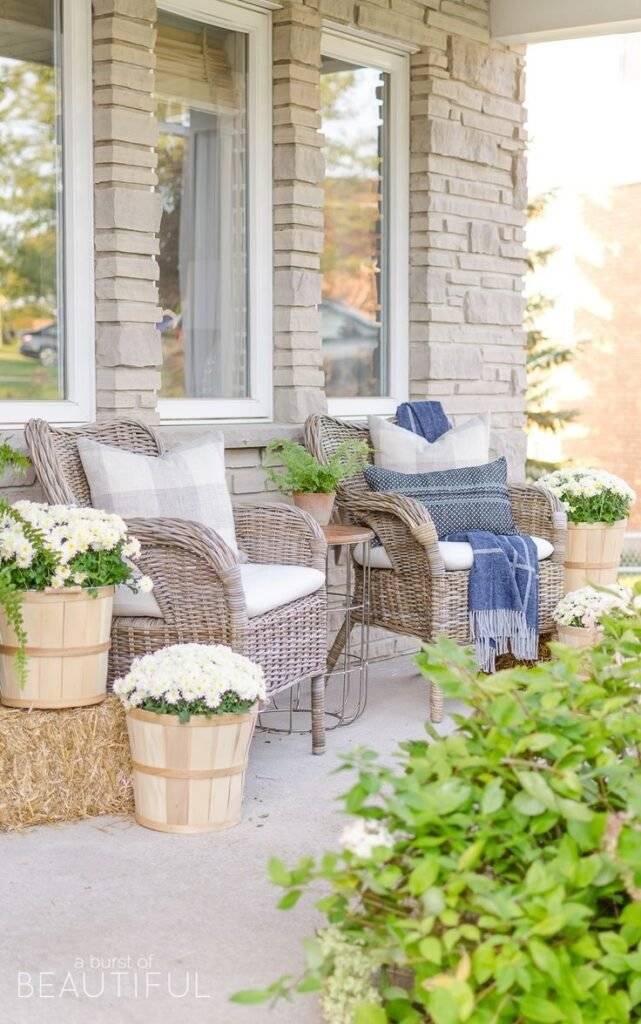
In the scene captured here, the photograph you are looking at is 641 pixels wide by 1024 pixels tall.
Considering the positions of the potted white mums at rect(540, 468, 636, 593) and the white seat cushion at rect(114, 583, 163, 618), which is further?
the potted white mums at rect(540, 468, 636, 593)

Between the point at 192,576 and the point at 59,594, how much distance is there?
40cm

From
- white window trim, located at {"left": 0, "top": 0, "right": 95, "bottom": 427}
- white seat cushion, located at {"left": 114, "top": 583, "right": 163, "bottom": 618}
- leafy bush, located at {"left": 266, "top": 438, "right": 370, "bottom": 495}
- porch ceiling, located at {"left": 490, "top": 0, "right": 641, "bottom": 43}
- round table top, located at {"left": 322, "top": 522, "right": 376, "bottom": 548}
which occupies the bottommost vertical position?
white seat cushion, located at {"left": 114, "top": 583, "right": 163, "bottom": 618}

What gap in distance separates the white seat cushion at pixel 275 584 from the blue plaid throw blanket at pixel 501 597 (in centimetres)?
69

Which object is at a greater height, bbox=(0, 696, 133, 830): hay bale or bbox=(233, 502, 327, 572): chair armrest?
bbox=(233, 502, 327, 572): chair armrest

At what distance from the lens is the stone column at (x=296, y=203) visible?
4.64 m

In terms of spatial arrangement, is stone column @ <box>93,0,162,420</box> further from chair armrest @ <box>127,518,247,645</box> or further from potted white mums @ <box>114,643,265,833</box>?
potted white mums @ <box>114,643,265,833</box>

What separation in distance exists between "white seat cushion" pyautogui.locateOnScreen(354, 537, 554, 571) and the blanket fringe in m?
0.17

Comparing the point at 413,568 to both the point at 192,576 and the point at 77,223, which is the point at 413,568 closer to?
the point at 192,576

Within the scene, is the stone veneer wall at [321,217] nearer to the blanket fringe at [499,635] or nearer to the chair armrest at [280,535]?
the chair armrest at [280,535]

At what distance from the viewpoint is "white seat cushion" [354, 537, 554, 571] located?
13.8 feet

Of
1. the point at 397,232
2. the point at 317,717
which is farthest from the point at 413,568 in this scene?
the point at 397,232

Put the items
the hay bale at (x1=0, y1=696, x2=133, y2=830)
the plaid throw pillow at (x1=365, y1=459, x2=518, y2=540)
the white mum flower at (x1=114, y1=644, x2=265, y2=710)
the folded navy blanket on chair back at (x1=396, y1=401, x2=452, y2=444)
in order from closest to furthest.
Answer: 1. the white mum flower at (x1=114, y1=644, x2=265, y2=710)
2. the hay bale at (x1=0, y1=696, x2=133, y2=830)
3. the plaid throw pillow at (x1=365, y1=459, x2=518, y2=540)
4. the folded navy blanket on chair back at (x1=396, y1=401, x2=452, y2=444)

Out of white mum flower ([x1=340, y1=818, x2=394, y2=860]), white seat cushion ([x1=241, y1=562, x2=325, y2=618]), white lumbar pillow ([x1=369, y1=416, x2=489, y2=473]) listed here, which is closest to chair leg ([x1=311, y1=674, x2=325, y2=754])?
white seat cushion ([x1=241, y1=562, x2=325, y2=618])

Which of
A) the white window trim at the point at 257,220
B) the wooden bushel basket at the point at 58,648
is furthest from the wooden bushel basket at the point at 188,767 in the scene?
the white window trim at the point at 257,220
